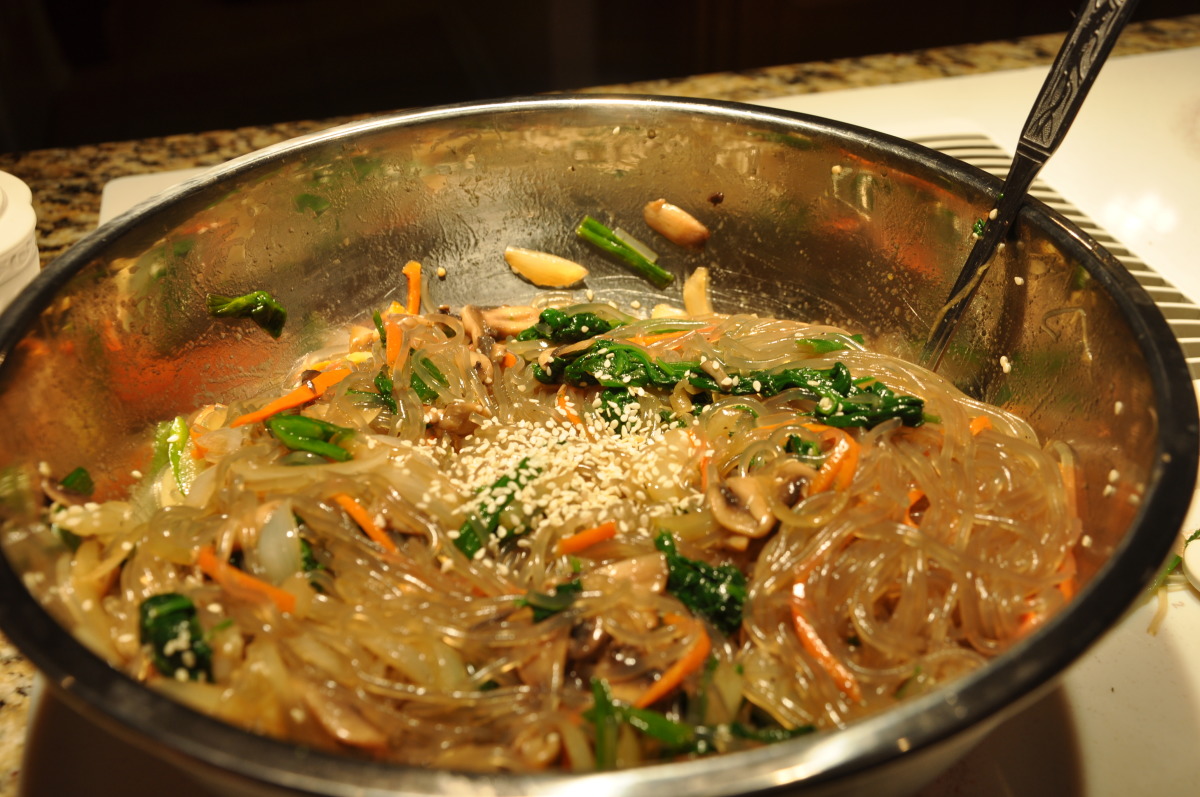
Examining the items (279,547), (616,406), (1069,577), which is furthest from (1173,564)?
(279,547)

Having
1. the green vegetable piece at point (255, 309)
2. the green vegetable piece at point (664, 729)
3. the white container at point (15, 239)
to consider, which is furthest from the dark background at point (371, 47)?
the green vegetable piece at point (664, 729)

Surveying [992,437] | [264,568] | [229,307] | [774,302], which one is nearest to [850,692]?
[992,437]

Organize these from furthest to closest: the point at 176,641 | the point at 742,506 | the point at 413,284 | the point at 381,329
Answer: the point at 413,284, the point at 381,329, the point at 742,506, the point at 176,641

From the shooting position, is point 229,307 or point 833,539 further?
point 229,307

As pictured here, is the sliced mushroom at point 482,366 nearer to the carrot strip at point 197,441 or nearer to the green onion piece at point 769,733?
the carrot strip at point 197,441

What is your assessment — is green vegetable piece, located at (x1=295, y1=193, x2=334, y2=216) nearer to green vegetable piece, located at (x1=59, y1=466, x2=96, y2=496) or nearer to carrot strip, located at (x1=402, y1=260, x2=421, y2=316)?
carrot strip, located at (x1=402, y1=260, x2=421, y2=316)

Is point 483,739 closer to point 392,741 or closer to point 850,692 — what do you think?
point 392,741

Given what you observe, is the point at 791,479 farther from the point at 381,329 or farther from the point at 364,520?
the point at 381,329
